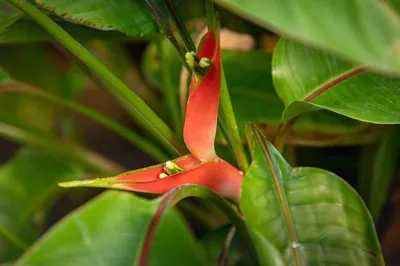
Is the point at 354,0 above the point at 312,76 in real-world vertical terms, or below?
above

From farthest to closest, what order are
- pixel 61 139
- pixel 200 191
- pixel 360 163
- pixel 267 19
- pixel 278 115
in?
pixel 61 139, pixel 360 163, pixel 278 115, pixel 200 191, pixel 267 19

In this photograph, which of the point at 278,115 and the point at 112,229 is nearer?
the point at 112,229

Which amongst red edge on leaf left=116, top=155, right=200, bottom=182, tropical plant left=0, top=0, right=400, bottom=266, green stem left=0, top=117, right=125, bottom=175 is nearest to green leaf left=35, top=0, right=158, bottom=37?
tropical plant left=0, top=0, right=400, bottom=266

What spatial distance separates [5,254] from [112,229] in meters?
0.37

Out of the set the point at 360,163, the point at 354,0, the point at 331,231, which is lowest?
the point at 360,163

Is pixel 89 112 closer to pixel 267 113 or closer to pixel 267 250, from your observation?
pixel 267 113

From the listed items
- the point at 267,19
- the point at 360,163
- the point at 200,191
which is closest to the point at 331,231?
the point at 200,191

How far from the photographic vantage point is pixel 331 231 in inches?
16.2

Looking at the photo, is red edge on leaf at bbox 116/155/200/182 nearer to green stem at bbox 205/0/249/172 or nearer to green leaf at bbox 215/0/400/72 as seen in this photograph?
green stem at bbox 205/0/249/172

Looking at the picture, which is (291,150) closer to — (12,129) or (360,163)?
(360,163)

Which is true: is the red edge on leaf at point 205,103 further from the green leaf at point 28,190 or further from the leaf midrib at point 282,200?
the green leaf at point 28,190

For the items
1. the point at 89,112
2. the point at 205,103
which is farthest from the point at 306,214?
the point at 89,112

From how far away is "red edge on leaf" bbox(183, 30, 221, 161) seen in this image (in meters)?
0.41

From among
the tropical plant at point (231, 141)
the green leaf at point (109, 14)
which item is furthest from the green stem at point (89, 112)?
the green leaf at point (109, 14)
